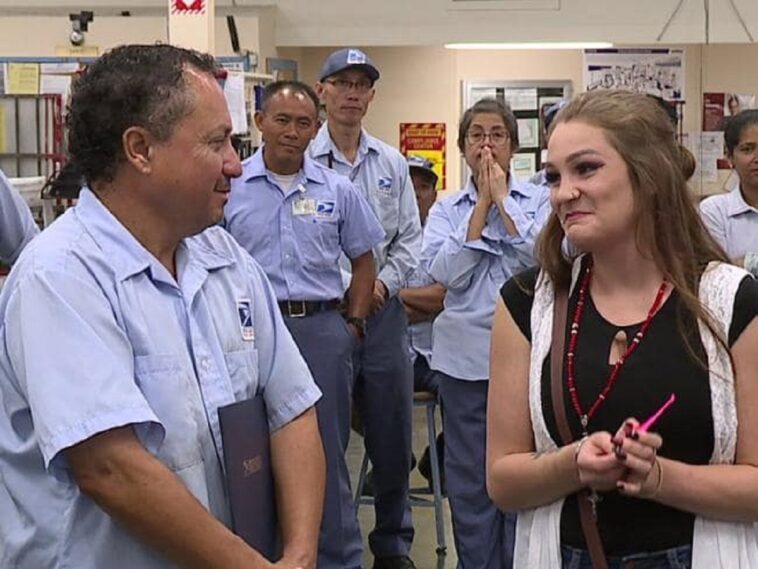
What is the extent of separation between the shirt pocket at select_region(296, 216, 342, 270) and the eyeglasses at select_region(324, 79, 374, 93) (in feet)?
2.17

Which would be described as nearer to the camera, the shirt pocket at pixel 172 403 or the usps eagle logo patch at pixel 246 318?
the shirt pocket at pixel 172 403

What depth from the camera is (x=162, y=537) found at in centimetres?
139

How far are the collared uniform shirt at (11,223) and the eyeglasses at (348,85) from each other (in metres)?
1.38

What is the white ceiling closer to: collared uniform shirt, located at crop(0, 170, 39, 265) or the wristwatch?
the wristwatch

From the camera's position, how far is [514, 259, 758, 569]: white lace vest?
1523 mm

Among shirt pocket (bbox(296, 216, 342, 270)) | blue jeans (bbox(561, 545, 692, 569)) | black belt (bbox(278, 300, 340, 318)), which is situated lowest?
blue jeans (bbox(561, 545, 692, 569))

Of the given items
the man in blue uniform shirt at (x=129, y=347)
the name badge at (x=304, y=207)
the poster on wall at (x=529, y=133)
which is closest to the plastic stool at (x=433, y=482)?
the name badge at (x=304, y=207)

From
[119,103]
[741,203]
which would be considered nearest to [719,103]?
[741,203]

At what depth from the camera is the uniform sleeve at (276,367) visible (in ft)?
5.44

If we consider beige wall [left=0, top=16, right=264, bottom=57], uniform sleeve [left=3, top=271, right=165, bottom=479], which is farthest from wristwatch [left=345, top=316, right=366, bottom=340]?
beige wall [left=0, top=16, right=264, bottom=57]

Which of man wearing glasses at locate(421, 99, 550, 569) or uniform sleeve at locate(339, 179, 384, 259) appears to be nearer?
man wearing glasses at locate(421, 99, 550, 569)

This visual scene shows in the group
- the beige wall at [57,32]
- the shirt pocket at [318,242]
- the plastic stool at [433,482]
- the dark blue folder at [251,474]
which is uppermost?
the beige wall at [57,32]

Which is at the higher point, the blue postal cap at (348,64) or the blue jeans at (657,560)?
the blue postal cap at (348,64)

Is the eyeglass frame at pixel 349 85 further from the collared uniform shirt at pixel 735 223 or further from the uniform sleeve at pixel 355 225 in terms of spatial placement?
the collared uniform shirt at pixel 735 223
